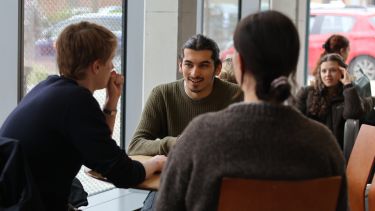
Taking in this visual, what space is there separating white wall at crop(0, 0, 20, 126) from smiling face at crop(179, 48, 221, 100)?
2.84 feet

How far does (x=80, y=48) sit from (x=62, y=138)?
1.05ft

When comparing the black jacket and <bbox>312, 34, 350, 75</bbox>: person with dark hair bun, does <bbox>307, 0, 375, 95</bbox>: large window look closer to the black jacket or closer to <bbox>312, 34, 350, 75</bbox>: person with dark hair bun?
<bbox>312, 34, 350, 75</bbox>: person with dark hair bun

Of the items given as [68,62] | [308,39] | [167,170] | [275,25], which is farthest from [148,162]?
[308,39]

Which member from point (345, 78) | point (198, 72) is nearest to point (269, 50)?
point (198, 72)

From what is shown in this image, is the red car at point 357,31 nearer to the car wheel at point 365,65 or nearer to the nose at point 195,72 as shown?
the car wheel at point 365,65

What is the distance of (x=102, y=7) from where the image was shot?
4.10 meters

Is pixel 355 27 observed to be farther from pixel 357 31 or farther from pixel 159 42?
pixel 159 42

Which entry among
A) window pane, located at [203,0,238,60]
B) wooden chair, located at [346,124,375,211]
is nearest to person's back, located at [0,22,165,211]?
wooden chair, located at [346,124,375,211]

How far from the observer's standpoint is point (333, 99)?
429 centimetres

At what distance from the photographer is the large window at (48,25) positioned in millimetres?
3311

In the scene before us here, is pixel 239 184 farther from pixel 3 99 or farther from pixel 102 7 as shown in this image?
pixel 102 7

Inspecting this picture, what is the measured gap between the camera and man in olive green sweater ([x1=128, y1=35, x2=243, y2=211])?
295cm

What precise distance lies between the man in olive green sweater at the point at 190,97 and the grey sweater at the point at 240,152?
139 centimetres

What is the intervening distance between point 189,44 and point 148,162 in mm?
857
